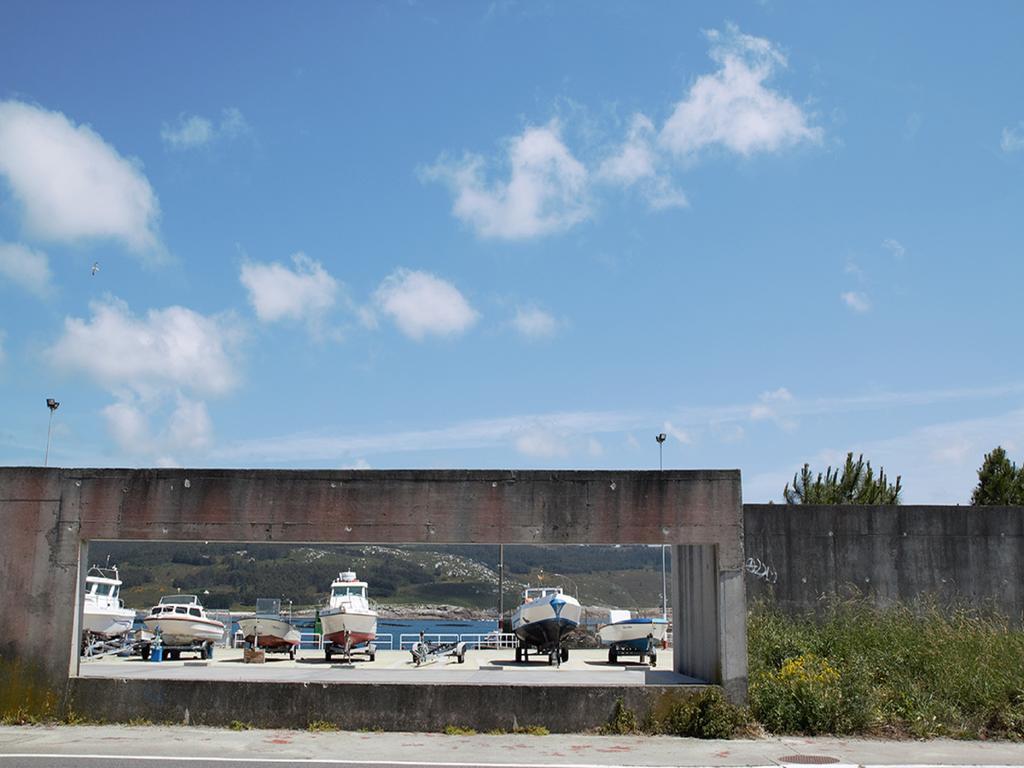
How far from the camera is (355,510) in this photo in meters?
15.3

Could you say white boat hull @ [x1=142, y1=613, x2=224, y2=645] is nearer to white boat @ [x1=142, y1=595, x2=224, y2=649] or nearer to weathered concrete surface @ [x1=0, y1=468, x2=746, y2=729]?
white boat @ [x1=142, y1=595, x2=224, y2=649]

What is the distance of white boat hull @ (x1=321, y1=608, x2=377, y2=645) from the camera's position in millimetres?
31719

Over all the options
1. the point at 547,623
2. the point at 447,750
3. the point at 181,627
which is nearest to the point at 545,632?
the point at 547,623

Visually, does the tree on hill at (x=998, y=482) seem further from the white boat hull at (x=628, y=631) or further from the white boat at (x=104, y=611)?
the white boat at (x=104, y=611)

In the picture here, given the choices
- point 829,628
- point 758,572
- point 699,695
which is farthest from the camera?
point 758,572

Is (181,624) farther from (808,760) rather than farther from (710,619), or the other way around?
(808,760)

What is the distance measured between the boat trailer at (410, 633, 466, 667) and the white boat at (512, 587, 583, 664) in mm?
1753

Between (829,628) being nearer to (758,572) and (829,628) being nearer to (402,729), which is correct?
(758,572)

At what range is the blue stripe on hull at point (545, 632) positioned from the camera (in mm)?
29078

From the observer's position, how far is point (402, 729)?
576 inches

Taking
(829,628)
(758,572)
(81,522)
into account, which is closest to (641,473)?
(829,628)

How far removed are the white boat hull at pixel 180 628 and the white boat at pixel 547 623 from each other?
10.4 meters

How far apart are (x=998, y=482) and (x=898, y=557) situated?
16014mm

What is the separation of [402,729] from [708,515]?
5.81 m
